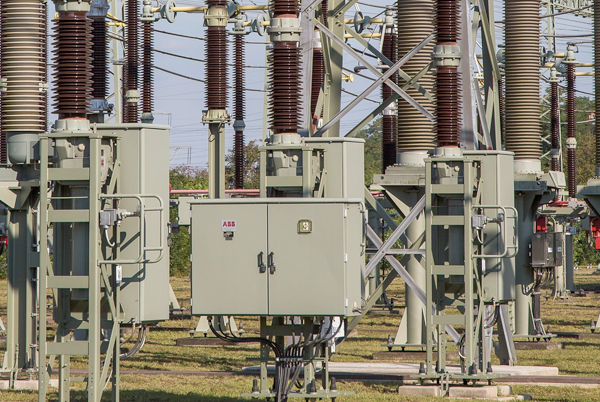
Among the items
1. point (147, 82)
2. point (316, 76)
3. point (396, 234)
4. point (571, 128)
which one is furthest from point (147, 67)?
point (571, 128)

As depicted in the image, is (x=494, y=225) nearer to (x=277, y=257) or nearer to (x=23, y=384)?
(x=277, y=257)

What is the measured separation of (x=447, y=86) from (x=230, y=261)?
3832 mm

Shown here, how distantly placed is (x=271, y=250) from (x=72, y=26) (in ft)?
8.72

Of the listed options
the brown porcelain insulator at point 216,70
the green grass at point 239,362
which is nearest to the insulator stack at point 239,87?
the green grass at point 239,362

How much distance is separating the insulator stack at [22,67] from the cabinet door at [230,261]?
93.9 inches

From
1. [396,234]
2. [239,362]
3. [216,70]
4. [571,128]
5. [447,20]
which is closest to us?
[447,20]

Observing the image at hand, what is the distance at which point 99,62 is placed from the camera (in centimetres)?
1423

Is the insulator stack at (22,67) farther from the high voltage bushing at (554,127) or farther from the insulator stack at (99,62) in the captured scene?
the high voltage bushing at (554,127)

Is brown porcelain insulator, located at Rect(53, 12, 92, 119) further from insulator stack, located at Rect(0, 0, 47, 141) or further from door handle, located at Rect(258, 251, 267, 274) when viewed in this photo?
door handle, located at Rect(258, 251, 267, 274)

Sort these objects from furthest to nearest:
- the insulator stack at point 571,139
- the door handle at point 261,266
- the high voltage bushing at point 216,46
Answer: the insulator stack at point 571,139, the high voltage bushing at point 216,46, the door handle at point 261,266

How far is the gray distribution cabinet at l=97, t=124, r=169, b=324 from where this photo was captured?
9367 mm

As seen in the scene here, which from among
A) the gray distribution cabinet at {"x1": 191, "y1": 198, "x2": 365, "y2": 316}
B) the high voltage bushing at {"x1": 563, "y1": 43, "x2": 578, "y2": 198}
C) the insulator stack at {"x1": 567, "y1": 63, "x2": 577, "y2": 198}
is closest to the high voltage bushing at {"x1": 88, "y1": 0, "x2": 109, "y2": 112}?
the gray distribution cabinet at {"x1": 191, "y1": 198, "x2": 365, "y2": 316}

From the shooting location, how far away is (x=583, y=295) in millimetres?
33219

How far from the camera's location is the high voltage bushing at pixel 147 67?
21328 mm
